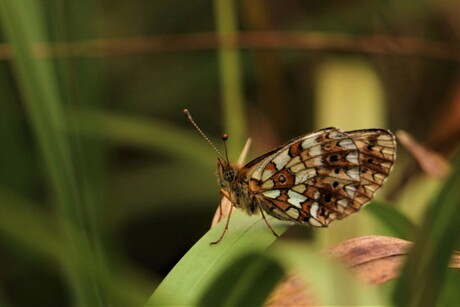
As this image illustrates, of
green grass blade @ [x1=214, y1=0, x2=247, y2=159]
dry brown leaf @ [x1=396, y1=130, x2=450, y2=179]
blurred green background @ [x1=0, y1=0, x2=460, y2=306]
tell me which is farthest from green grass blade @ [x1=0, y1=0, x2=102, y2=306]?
dry brown leaf @ [x1=396, y1=130, x2=450, y2=179]

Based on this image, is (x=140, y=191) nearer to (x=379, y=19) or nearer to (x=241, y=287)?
(x=379, y=19)

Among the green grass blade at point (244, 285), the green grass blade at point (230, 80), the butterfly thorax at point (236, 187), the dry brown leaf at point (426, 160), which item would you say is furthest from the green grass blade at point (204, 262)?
the green grass blade at point (230, 80)

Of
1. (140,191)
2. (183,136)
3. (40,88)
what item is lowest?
(140,191)

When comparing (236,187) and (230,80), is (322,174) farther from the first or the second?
(230,80)

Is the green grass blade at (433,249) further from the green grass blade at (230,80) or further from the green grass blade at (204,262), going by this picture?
the green grass blade at (230,80)

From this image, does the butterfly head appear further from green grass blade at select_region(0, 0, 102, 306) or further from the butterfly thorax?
green grass blade at select_region(0, 0, 102, 306)

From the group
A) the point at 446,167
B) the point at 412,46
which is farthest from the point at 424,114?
the point at 446,167
